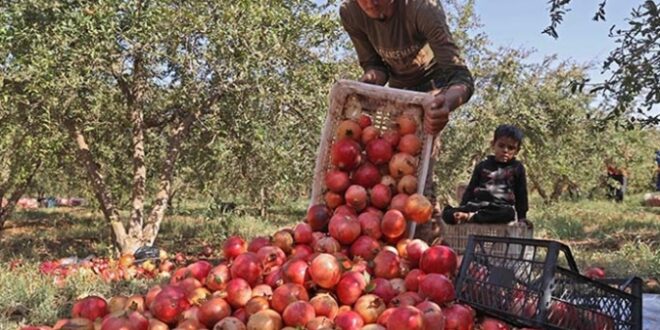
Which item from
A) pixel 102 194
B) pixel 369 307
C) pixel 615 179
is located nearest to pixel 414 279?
pixel 369 307

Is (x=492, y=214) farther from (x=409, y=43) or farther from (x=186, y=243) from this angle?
(x=186, y=243)

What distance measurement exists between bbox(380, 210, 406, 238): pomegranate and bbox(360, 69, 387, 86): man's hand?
3.36 feet

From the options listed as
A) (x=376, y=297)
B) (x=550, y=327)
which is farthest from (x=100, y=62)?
(x=550, y=327)

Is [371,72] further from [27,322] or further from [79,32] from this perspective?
[79,32]

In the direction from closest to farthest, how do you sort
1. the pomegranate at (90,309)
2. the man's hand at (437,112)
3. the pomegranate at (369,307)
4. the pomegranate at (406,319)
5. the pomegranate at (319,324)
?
the pomegranate at (406,319), the pomegranate at (319,324), the pomegranate at (369,307), the pomegranate at (90,309), the man's hand at (437,112)

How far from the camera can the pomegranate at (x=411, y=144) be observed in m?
3.12

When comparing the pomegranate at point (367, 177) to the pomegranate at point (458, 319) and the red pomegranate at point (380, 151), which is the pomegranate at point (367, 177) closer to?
the red pomegranate at point (380, 151)

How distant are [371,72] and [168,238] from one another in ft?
25.1

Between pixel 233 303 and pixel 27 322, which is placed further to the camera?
pixel 27 322

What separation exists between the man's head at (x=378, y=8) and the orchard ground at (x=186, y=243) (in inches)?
97.4

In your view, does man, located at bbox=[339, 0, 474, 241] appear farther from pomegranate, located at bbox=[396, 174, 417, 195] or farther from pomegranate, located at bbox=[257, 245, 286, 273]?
pomegranate, located at bbox=[257, 245, 286, 273]

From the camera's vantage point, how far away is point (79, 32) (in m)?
5.00

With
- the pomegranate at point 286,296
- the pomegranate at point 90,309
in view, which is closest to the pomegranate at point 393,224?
the pomegranate at point 286,296

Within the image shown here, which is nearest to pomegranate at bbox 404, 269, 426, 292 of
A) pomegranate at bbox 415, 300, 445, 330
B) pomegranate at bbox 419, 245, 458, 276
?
pomegranate at bbox 419, 245, 458, 276
